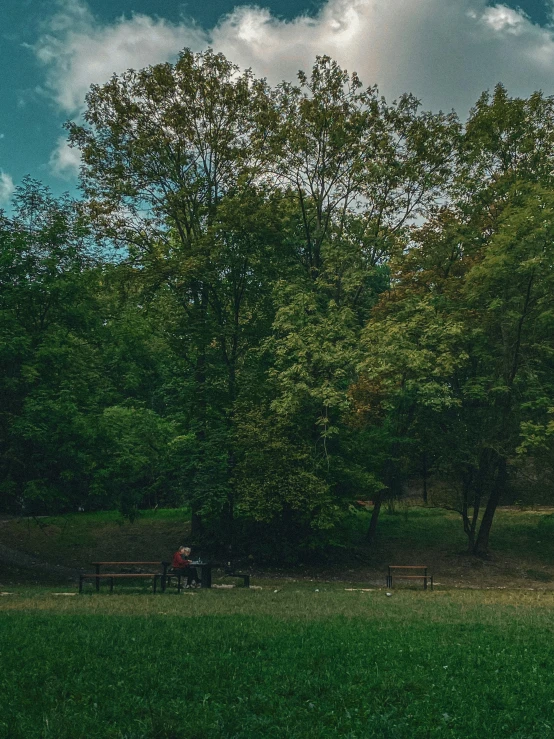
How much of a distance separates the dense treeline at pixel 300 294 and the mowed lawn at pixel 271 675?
11.9 metres

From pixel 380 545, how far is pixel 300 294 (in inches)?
464

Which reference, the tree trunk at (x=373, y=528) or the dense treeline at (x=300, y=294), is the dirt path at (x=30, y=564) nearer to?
the dense treeline at (x=300, y=294)

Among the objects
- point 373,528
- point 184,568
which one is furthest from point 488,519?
point 184,568

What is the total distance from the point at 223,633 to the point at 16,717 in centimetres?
416

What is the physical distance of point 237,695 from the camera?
21.8 feet

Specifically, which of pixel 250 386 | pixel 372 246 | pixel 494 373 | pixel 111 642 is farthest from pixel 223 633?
pixel 372 246

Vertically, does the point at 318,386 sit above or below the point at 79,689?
above

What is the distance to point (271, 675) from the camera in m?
7.35

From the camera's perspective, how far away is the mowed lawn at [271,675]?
5.93m

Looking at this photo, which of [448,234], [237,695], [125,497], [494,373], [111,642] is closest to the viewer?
[237,695]

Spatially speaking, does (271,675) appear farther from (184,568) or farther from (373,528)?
(373,528)

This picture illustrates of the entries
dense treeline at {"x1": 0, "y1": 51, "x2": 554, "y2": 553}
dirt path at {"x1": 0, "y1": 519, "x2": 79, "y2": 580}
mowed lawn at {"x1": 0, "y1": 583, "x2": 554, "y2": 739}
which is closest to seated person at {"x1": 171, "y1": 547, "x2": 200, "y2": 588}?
dense treeline at {"x1": 0, "y1": 51, "x2": 554, "y2": 553}

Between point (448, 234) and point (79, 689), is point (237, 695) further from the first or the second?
point (448, 234)

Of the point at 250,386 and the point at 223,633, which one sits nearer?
the point at 223,633
